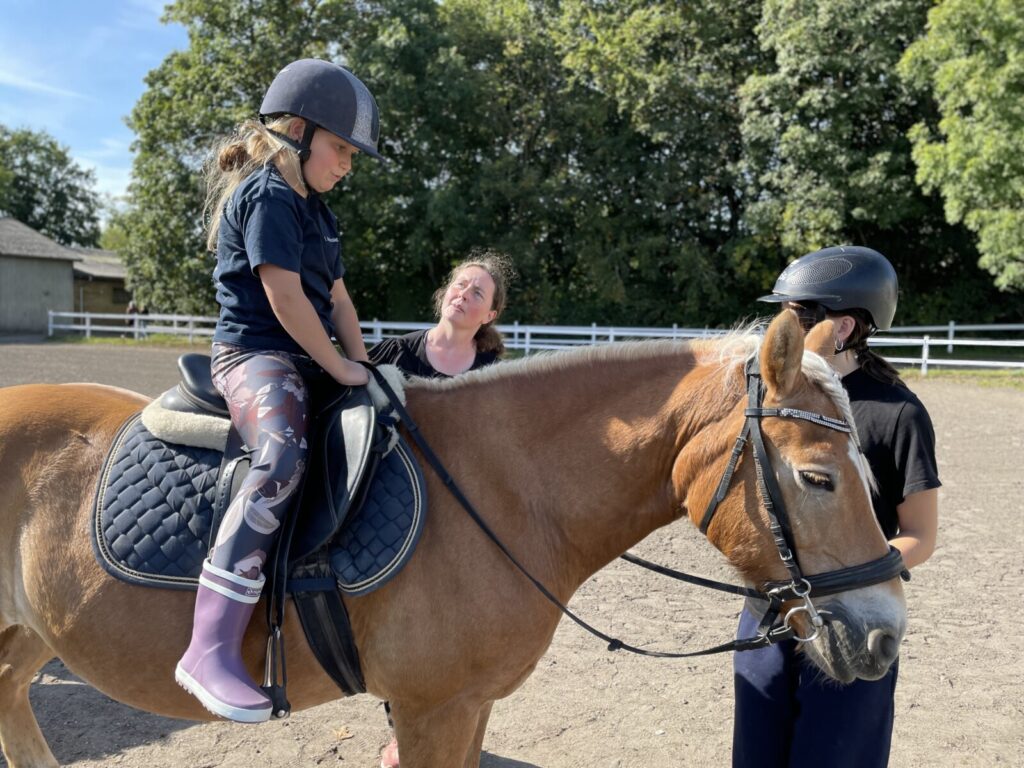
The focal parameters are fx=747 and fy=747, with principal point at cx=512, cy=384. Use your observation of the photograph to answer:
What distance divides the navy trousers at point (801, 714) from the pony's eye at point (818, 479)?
78 cm

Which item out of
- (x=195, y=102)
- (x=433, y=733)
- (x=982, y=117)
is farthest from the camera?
(x=195, y=102)

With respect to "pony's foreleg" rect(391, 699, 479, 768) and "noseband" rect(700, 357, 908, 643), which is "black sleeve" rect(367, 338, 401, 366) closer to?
"pony's foreleg" rect(391, 699, 479, 768)

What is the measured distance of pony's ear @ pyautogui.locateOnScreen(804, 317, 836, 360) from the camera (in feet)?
7.77

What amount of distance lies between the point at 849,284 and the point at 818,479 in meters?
0.91

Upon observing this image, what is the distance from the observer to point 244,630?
229cm

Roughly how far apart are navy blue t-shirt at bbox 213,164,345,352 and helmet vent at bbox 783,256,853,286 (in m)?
1.71

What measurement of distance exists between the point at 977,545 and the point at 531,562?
19.6 ft

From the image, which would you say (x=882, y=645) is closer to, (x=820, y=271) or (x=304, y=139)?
(x=820, y=271)

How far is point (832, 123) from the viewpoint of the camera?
2292cm

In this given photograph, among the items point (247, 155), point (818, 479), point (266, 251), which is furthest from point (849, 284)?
point (247, 155)

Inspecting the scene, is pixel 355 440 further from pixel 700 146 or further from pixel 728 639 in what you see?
pixel 700 146

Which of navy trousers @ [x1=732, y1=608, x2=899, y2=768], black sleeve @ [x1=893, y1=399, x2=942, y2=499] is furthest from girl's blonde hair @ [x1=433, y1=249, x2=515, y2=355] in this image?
black sleeve @ [x1=893, y1=399, x2=942, y2=499]

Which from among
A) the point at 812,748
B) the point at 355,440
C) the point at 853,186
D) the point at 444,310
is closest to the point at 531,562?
the point at 355,440

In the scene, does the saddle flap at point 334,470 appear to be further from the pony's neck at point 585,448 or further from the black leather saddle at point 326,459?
the pony's neck at point 585,448
